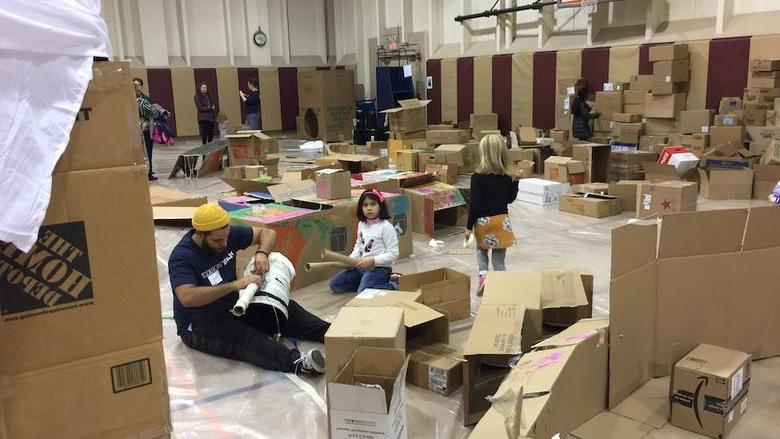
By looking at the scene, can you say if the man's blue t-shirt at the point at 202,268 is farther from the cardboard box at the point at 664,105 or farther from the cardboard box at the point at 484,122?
the cardboard box at the point at 484,122

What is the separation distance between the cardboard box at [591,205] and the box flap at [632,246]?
3.74 metres

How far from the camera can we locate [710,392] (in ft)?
8.39

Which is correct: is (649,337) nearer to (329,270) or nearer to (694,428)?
(694,428)

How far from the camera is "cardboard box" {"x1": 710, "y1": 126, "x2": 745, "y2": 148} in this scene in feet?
24.9

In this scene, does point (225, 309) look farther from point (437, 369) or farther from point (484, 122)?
point (484, 122)

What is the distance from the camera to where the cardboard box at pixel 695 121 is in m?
8.24

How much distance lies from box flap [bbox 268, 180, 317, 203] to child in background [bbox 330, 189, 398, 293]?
0.87 m

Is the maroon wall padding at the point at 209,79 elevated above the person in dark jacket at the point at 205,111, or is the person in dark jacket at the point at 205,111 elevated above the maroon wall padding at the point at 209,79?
the maroon wall padding at the point at 209,79

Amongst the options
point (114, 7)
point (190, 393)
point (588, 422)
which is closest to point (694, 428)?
point (588, 422)

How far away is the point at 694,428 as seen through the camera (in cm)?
261

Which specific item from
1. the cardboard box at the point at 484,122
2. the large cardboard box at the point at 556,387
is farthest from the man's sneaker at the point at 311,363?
the cardboard box at the point at 484,122

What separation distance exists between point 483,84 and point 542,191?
20.0ft

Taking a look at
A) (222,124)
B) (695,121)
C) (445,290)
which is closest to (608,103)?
(695,121)

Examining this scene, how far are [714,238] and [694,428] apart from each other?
86 centimetres
